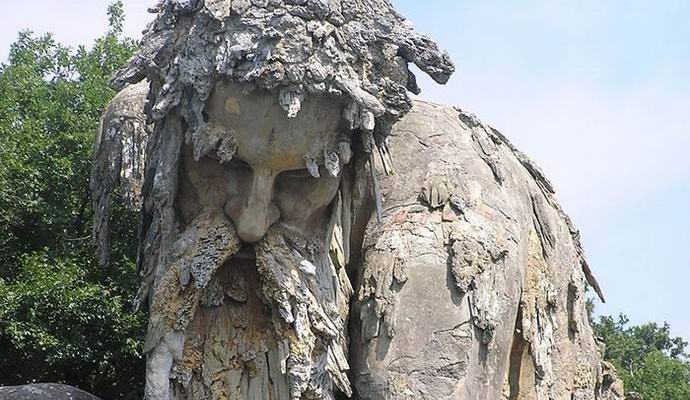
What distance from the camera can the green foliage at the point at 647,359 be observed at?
2323 cm

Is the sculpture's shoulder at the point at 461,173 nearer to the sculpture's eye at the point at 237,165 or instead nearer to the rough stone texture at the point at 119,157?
the sculpture's eye at the point at 237,165

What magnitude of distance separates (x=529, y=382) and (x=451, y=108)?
1131 millimetres

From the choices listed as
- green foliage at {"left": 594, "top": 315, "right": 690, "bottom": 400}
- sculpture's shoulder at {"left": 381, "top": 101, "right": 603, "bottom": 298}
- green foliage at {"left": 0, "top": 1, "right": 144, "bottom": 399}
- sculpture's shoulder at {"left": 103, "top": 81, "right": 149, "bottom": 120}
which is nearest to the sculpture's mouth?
sculpture's shoulder at {"left": 381, "top": 101, "right": 603, "bottom": 298}

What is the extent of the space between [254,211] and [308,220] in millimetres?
293

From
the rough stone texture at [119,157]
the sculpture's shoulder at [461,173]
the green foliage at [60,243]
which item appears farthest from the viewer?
the green foliage at [60,243]

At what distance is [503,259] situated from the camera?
4.95 metres

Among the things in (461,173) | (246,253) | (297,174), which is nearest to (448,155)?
(461,173)

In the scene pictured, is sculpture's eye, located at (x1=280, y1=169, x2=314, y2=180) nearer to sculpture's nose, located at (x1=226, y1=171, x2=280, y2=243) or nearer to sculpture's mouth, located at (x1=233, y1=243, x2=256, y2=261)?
sculpture's nose, located at (x1=226, y1=171, x2=280, y2=243)

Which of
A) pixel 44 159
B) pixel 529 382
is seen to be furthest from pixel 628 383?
→ pixel 529 382

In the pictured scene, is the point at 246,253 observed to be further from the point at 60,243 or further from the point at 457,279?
the point at 60,243

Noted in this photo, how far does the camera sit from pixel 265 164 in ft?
14.3

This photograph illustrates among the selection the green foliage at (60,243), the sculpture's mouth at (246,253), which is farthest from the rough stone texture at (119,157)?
the green foliage at (60,243)

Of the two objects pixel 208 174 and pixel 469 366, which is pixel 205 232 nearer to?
pixel 208 174

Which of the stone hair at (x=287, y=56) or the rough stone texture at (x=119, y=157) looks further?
the rough stone texture at (x=119, y=157)
